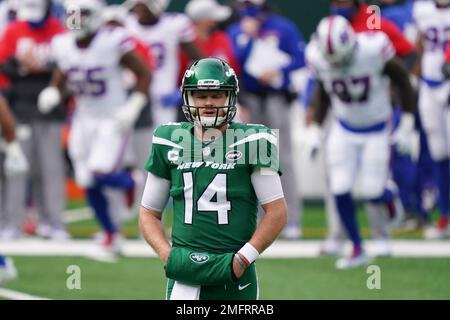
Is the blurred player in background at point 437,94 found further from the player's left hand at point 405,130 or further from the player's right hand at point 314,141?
the player's right hand at point 314,141

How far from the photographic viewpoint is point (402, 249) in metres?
11.0

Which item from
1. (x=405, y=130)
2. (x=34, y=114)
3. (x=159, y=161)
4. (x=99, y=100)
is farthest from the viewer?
(x=34, y=114)

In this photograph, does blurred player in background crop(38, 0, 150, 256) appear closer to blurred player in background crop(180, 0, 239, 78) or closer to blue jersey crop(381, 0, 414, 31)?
blurred player in background crop(180, 0, 239, 78)

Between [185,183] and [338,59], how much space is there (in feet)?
14.1

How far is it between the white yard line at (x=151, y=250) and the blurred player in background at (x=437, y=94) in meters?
0.47

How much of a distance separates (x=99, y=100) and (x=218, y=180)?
5475 mm

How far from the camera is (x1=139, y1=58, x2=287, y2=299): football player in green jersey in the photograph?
5492mm

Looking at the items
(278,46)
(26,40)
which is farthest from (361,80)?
(26,40)

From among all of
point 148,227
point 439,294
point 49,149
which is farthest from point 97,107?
point 148,227

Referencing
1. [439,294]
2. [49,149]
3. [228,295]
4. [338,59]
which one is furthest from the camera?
[49,149]

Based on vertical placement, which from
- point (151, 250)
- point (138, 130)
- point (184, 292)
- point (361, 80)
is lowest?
point (184, 292)

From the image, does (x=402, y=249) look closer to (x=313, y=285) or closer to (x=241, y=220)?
(x=313, y=285)

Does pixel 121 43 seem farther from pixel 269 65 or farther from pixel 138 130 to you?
pixel 269 65

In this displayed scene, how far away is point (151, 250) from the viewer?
10.9m
